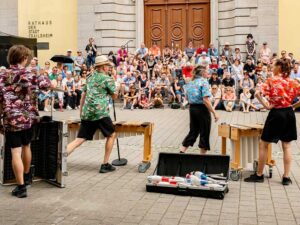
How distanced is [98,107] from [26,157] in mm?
1657

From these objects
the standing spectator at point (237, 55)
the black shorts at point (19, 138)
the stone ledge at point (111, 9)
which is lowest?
the black shorts at point (19, 138)

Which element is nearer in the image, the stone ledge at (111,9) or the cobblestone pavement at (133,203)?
the cobblestone pavement at (133,203)

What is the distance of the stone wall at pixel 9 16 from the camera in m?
28.8

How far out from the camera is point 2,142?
7.89 metres

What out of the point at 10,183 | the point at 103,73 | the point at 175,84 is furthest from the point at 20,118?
the point at 175,84

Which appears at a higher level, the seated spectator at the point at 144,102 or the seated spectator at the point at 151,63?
the seated spectator at the point at 151,63

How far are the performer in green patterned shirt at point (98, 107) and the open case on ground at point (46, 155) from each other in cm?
71

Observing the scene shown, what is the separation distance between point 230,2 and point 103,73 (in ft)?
62.1

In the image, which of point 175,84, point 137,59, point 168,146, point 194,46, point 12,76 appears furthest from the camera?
point 194,46

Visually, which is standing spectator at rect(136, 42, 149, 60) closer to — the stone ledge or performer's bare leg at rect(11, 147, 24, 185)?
the stone ledge

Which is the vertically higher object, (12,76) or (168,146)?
(12,76)

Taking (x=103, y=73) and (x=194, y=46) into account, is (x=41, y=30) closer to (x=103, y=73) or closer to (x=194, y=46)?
(x=194, y=46)

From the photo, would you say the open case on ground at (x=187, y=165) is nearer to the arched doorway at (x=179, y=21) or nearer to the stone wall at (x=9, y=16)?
the arched doorway at (x=179, y=21)

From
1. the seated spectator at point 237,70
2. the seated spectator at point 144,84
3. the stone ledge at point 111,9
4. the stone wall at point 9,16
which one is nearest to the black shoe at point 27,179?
the seated spectator at point 144,84
